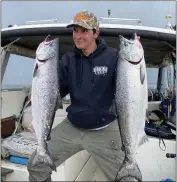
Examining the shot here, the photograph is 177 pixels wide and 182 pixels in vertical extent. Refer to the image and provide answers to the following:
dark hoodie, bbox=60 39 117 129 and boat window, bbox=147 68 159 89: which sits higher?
dark hoodie, bbox=60 39 117 129

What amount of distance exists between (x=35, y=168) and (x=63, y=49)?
359cm

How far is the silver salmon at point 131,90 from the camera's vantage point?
2.81 m

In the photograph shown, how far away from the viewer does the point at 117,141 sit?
338 centimetres

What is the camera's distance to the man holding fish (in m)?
2.86

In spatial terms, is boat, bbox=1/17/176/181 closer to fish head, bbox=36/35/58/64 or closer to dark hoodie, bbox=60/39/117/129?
dark hoodie, bbox=60/39/117/129

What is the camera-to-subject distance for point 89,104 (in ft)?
10.7

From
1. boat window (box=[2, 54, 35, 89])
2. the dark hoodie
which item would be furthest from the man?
boat window (box=[2, 54, 35, 89])

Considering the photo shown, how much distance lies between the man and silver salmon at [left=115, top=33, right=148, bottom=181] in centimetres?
36

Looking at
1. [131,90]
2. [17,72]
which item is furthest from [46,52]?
[17,72]

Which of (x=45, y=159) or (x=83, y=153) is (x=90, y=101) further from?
(x=83, y=153)

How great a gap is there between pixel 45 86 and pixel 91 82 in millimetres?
549

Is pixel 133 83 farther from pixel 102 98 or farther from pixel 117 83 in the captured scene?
pixel 102 98

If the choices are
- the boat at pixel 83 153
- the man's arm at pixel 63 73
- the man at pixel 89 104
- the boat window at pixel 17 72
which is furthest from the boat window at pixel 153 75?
the man's arm at pixel 63 73

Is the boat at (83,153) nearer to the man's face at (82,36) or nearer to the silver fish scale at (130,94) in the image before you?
the man's face at (82,36)
